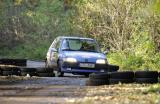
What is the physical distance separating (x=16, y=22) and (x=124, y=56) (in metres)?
22.0

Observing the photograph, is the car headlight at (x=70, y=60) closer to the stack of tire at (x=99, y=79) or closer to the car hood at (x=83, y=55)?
the car hood at (x=83, y=55)

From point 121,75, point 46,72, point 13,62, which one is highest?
point 121,75

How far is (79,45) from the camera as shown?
2242cm

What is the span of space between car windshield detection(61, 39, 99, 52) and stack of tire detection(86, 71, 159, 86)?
5885 mm

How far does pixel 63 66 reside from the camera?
2100 centimetres

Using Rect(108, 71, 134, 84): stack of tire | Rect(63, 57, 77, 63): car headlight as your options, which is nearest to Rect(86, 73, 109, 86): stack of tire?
Rect(108, 71, 134, 84): stack of tire

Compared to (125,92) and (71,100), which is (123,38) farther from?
(71,100)

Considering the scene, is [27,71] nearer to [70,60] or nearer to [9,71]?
[9,71]

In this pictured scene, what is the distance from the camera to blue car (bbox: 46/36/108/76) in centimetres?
2094

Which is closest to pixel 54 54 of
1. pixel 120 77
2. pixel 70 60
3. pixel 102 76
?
pixel 70 60

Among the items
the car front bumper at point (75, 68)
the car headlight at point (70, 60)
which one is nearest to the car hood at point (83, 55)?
the car headlight at point (70, 60)

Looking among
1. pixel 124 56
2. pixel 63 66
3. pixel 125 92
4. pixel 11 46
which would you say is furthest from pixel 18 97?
pixel 11 46

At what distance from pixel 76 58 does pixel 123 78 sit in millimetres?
5209

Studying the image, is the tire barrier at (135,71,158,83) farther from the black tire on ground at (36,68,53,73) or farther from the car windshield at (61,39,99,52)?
the car windshield at (61,39,99,52)
